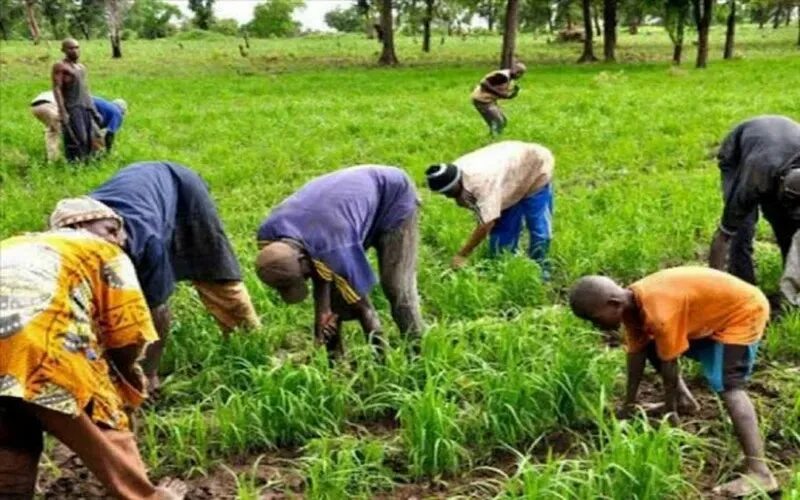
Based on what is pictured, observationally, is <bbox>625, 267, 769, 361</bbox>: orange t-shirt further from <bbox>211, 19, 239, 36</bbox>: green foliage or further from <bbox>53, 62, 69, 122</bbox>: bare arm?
<bbox>211, 19, 239, 36</bbox>: green foliage

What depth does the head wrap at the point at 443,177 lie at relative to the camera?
5973 millimetres

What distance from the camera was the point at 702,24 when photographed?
2662 cm

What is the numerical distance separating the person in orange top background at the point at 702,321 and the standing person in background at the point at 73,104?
9045 mm

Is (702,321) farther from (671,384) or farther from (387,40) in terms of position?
(387,40)

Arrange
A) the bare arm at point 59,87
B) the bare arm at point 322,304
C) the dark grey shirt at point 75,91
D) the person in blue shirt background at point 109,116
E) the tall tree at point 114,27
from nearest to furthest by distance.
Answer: the bare arm at point 322,304
the bare arm at point 59,87
the dark grey shirt at point 75,91
the person in blue shirt background at point 109,116
the tall tree at point 114,27

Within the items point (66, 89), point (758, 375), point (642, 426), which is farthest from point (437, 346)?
point (66, 89)

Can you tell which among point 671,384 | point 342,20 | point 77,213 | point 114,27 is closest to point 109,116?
point 77,213

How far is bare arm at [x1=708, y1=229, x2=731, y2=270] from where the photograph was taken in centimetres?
596

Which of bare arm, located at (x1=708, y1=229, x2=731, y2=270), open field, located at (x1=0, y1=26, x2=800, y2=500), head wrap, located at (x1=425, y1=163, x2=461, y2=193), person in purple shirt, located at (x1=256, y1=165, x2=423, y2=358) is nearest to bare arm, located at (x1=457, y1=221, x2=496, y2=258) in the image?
open field, located at (x1=0, y1=26, x2=800, y2=500)

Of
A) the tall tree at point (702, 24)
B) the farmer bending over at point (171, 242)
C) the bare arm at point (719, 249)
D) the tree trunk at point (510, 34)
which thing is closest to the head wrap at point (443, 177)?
the farmer bending over at point (171, 242)

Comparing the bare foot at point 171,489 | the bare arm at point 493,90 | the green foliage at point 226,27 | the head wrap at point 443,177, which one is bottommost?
the bare foot at point 171,489

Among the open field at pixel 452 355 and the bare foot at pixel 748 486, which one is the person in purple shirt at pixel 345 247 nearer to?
the open field at pixel 452 355

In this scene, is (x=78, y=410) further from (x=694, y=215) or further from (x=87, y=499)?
(x=694, y=215)

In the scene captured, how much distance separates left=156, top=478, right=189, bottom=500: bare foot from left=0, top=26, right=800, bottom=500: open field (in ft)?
0.28
